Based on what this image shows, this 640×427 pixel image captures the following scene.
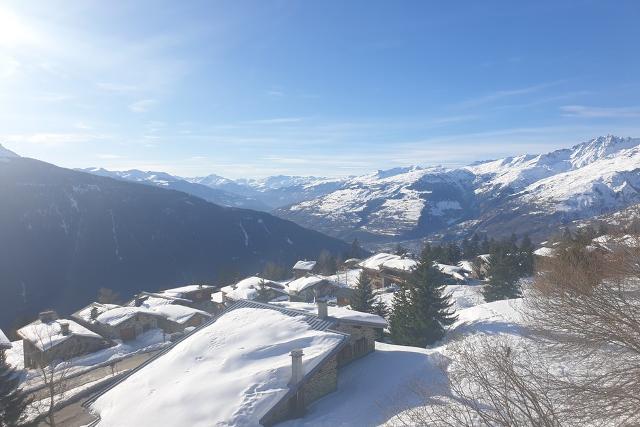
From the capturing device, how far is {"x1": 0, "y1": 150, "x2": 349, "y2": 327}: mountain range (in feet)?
393

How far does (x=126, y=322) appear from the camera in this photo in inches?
1766

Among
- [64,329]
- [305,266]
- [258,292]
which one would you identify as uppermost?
[64,329]

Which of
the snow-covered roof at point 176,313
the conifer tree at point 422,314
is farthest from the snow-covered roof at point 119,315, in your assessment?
the conifer tree at point 422,314

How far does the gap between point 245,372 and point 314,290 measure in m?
43.5

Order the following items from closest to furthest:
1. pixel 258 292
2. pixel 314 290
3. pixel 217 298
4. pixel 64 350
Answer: pixel 64 350 → pixel 258 292 → pixel 314 290 → pixel 217 298

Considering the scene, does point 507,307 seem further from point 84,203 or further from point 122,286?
point 84,203

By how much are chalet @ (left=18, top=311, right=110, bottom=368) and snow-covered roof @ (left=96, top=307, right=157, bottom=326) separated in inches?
115

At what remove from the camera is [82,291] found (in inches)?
4742

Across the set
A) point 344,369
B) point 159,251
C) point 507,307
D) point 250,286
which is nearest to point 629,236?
point 344,369

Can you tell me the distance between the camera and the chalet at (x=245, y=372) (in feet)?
47.8

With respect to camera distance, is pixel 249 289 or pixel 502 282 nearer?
pixel 502 282

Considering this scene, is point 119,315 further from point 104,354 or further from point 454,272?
point 454,272

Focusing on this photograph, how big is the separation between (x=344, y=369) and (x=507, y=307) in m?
14.6

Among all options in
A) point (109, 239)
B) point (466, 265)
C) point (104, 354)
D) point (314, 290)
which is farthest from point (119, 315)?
point (109, 239)
